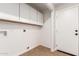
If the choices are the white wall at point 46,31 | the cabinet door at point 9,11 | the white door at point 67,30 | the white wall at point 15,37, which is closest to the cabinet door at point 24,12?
the cabinet door at point 9,11

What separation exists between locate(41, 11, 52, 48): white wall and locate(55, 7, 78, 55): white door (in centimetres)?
62

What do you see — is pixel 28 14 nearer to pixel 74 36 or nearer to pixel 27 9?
pixel 27 9

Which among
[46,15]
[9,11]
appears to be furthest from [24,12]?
[46,15]

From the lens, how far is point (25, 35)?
284 centimetres

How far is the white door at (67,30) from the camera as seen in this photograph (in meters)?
2.59

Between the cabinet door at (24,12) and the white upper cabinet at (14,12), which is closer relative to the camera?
the white upper cabinet at (14,12)

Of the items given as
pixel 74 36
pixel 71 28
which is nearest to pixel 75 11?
pixel 71 28

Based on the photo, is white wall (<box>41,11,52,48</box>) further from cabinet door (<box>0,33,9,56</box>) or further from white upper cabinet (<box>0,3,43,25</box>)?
cabinet door (<box>0,33,9,56</box>)

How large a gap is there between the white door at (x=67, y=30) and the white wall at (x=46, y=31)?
2.02ft

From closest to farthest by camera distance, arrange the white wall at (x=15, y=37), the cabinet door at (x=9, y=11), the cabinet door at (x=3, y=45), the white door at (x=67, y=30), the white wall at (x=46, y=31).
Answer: the cabinet door at (x=9, y=11) < the cabinet door at (x=3, y=45) < the white wall at (x=15, y=37) < the white door at (x=67, y=30) < the white wall at (x=46, y=31)

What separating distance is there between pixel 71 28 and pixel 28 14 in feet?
5.09

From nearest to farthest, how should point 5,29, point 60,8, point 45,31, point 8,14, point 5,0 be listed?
point 5,0
point 8,14
point 5,29
point 60,8
point 45,31

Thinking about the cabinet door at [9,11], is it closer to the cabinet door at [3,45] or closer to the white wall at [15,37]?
the white wall at [15,37]

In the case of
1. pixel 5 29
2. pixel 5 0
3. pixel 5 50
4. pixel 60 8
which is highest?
pixel 60 8
